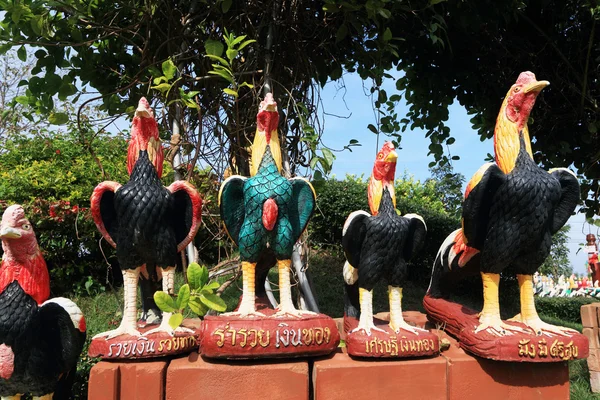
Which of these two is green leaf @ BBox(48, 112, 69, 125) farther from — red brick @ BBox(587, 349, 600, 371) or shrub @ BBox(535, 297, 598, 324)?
shrub @ BBox(535, 297, 598, 324)

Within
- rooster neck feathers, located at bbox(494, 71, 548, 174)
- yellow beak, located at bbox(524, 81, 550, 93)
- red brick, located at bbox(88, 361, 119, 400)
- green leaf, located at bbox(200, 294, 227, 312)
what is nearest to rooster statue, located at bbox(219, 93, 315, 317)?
green leaf, located at bbox(200, 294, 227, 312)

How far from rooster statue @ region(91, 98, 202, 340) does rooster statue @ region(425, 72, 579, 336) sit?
3.45 ft

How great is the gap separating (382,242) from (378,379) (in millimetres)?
472

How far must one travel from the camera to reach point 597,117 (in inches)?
133

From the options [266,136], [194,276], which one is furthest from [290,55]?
[194,276]

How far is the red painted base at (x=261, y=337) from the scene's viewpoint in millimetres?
1484

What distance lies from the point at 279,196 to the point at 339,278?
3.48 m

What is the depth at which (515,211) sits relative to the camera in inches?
62.8

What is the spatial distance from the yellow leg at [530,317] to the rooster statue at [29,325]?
1.57 meters

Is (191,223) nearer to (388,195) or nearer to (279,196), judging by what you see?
(279,196)

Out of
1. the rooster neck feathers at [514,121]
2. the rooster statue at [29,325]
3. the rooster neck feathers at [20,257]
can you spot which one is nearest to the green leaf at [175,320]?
the rooster statue at [29,325]

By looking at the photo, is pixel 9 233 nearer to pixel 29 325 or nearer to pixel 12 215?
pixel 12 215

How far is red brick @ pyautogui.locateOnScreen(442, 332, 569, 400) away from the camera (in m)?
1.61

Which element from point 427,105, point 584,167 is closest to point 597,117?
point 584,167
